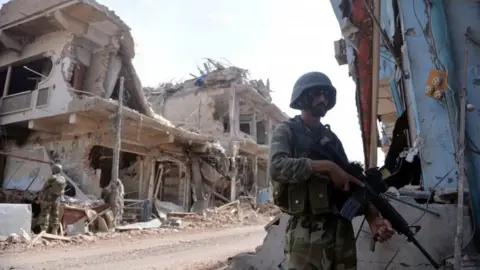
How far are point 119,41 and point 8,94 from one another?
4.47 meters

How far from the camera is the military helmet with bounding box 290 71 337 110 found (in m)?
2.22

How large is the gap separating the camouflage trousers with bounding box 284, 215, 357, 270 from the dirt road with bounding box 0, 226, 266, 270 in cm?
352

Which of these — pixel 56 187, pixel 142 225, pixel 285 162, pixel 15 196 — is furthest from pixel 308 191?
pixel 15 196

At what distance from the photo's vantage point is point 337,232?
6.68 ft

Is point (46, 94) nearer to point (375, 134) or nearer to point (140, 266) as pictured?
point (140, 266)

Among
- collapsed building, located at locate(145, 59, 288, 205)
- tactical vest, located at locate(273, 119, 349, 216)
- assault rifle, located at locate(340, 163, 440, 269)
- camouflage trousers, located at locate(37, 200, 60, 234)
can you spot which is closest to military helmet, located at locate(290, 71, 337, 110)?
tactical vest, located at locate(273, 119, 349, 216)

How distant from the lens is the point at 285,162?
6.42 feet

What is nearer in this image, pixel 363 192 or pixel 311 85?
pixel 363 192

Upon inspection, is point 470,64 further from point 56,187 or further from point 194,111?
point 194,111

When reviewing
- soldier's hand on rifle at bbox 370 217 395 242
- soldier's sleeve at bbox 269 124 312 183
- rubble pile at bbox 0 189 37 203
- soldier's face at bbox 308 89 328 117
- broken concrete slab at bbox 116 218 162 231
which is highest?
soldier's face at bbox 308 89 328 117

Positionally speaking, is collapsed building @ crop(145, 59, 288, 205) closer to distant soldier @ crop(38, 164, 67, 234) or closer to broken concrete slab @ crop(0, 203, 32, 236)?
distant soldier @ crop(38, 164, 67, 234)

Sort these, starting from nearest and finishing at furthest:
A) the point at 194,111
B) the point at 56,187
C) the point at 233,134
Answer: the point at 56,187
the point at 233,134
the point at 194,111

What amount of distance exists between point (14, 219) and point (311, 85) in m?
7.50

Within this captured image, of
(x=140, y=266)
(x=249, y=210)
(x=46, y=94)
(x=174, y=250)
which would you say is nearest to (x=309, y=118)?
(x=140, y=266)
